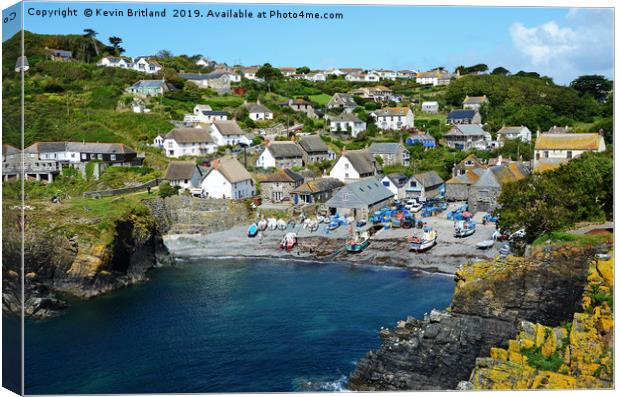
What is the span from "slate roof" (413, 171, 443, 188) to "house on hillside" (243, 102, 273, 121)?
1436 centimetres

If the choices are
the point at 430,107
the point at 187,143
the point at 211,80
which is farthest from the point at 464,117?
the point at 211,80

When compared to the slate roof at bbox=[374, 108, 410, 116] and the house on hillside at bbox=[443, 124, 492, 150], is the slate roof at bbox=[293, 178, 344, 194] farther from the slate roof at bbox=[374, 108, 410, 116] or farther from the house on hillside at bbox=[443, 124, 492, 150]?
the slate roof at bbox=[374, 108, 410, 116]

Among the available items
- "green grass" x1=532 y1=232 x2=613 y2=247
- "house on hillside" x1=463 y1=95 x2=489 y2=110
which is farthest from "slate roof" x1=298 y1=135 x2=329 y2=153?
"green grass" x1=532 y1=232 x2=613 y2=247

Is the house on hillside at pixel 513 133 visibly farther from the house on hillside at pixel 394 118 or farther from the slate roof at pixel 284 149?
the slate roof at pixel 284 149

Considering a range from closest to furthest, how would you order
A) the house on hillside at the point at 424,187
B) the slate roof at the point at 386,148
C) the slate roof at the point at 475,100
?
the house on hillside at the point at 424,187 < the slate roof at the point at 386,148 < the slate roof at the point at 475,100

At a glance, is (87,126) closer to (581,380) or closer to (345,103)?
(345,103)

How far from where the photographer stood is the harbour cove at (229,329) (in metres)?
13.9

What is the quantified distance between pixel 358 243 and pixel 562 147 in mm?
11256

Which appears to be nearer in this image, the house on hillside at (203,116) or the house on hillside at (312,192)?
the house on hillside at (312,192)

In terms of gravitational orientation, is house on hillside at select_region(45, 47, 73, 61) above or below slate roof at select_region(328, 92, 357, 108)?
above

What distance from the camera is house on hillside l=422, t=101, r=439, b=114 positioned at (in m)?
48.3

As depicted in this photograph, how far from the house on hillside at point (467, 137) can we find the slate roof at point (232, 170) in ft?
45.3

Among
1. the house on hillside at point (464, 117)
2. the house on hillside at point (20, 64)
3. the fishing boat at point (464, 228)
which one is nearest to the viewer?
the house on hillside at point (20, 64)

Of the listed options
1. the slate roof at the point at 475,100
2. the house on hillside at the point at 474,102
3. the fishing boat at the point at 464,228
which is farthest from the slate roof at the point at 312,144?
the fishing boat at the point at 464,228
